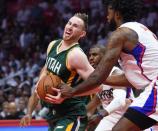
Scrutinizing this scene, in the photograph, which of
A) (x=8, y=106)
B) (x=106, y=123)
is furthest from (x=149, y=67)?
(x=8, y=106)

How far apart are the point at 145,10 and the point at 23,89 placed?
15.2ft

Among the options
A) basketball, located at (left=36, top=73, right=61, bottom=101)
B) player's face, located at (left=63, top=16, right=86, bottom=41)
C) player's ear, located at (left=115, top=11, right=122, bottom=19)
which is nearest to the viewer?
player's ear, located at (left=115, top=11, right=122, bottom=19)

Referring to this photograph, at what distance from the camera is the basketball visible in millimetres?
6016

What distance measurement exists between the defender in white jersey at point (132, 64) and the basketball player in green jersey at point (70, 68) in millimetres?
482

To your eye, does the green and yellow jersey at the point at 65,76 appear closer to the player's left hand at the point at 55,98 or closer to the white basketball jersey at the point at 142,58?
the player's left hand at the point at 55,98

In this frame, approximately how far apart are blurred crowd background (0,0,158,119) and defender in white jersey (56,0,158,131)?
789 cm

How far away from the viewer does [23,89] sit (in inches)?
508

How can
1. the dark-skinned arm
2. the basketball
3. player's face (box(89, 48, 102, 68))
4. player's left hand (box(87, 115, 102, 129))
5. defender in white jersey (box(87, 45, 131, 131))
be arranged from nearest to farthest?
the dark-skinned arm
the basketball
player's left hand (box(87, 115, 102, 129))
defender in white jersey (box(87, 45, 131, 131))
player's face (box(89, 48, 102, 68))

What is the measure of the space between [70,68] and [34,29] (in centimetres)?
1105

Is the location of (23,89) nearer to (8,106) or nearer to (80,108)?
(8,106)

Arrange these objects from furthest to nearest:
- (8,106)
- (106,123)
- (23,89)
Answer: (23,89) < (8,106) < (106,123)

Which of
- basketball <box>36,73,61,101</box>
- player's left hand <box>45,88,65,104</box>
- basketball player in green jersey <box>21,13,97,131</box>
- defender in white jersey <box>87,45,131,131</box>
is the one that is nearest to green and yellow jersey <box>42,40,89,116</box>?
basketball player in green jersey <box>21,13,97,131</box>

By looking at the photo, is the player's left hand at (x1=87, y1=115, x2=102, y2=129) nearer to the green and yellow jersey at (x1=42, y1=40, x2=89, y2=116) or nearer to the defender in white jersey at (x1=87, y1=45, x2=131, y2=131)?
the defender in white jersey at (x1=87, y1=45, x2=131, y2=131)

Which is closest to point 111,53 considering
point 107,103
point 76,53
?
point 76,53
